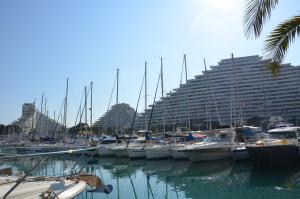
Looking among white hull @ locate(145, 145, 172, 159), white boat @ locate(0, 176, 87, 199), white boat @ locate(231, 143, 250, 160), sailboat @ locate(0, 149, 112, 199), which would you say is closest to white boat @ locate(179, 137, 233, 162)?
white boat @ locate(231, 143, 250, 160)

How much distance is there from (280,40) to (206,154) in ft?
85.7

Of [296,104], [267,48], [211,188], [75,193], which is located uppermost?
[296,104]

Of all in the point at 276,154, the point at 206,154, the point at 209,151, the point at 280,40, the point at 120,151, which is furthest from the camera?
the point at 120,151

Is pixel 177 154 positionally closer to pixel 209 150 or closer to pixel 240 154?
pixel 209 150

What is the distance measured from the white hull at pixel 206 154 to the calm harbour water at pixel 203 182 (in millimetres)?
744

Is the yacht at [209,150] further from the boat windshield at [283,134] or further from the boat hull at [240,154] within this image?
the boat windshield at [283,134]

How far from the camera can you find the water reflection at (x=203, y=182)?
Result: 18.9 m

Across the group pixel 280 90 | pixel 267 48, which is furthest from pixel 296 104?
pixel 267 48

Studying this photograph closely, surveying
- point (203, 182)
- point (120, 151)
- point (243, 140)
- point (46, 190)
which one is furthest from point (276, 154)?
point (120, 151)

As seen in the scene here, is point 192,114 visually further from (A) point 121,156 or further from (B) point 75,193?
(B) point 75,193

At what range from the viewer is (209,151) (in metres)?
33.4

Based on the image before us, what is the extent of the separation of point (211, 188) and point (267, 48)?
14366mm

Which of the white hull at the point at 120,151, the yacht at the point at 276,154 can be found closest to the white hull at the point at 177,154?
the white hull at the point at 120,151

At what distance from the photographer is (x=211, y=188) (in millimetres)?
20797
